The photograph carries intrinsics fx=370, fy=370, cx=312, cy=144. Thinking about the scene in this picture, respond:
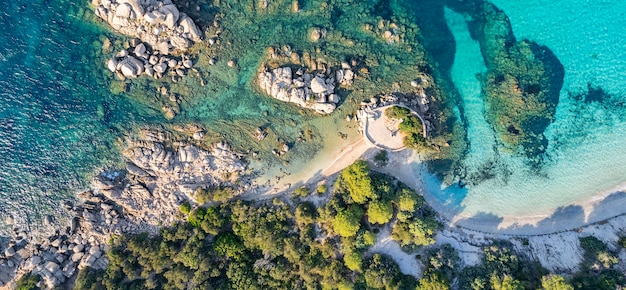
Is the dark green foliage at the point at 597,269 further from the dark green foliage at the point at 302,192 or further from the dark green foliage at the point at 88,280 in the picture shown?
the dark green foliage at the point at 88,280

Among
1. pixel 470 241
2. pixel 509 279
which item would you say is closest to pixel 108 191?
pixel 470 241

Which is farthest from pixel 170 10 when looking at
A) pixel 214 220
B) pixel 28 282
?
pixel 28 282

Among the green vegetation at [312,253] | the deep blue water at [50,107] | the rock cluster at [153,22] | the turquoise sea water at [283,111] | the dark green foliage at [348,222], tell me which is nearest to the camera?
the dark green foliage at [348,222]

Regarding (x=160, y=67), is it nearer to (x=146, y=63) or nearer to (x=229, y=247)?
(x=146, y=63)

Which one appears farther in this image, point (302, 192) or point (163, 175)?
point (163, 175)

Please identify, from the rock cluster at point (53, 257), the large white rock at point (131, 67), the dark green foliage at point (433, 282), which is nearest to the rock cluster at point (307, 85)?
the large white rock at point (131, 67)

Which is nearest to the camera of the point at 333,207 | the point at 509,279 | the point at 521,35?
the point at 509,279

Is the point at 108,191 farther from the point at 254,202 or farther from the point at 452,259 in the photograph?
the point at 452,259
